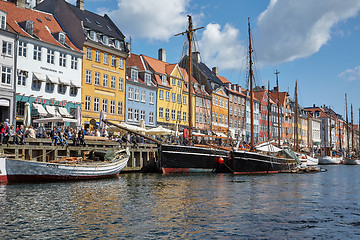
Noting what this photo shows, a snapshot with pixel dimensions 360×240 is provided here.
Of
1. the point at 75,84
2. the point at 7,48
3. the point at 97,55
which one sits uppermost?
the point at 97,55

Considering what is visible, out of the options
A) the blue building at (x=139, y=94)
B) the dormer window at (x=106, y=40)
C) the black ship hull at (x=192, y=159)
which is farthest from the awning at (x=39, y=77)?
the black ship hull at (x=192, y=159)

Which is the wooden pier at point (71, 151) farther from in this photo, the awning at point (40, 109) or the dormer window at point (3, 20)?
the dormer window at point (3, 20)

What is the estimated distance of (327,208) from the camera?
19094 mm

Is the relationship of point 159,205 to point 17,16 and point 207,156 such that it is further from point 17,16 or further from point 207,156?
point 17,16

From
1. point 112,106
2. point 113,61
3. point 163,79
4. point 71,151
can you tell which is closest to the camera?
point 71,151

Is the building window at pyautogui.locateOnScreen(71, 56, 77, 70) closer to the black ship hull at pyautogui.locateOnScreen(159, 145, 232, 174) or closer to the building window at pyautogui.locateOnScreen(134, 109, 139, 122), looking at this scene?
the building window at pyautogui.locateOnScreen(134, 109, 139, 122)

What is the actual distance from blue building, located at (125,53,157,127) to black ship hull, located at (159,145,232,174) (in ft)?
60.2

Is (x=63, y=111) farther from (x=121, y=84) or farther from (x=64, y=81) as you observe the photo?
(x=121, y=84)

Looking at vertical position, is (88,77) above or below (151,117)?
above

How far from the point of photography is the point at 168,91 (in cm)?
6606

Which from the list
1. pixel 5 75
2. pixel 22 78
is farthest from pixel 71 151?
pixel 22 78

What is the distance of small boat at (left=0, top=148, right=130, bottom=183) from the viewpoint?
2539 centimetres

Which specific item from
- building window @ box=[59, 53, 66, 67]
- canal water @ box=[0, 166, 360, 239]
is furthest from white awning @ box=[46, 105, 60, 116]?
canal water @ box=[0, 166, 360, 239]

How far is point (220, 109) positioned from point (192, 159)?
44.5m
